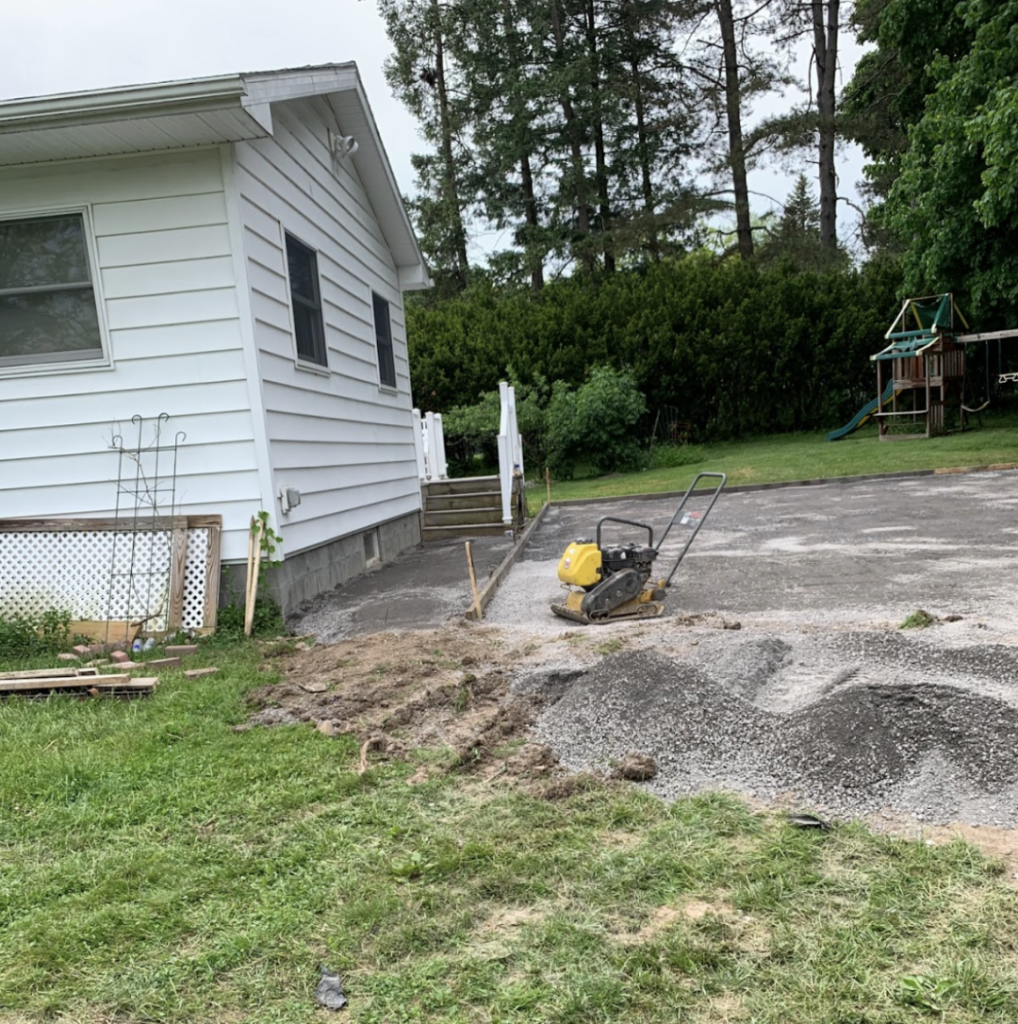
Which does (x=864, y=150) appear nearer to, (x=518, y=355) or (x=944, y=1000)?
(x=518, y=355)

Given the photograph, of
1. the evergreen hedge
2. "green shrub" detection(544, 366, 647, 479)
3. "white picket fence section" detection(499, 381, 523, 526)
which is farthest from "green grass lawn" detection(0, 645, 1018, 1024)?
the evergreen hedge

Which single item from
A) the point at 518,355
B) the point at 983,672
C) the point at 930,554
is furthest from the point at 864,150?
the point at 983,672

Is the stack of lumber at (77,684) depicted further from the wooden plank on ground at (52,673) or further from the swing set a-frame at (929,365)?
the swing set a-frame at (929,365)

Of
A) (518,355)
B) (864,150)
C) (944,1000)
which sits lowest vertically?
(944,1000)

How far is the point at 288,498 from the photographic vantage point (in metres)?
6.29

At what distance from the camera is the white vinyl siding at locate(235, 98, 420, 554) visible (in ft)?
20.6

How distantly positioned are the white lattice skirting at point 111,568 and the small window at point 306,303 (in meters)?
2.05

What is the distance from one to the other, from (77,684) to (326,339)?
4.32 metres

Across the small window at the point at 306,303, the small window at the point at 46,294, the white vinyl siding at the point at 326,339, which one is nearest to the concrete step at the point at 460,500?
the white vinyl siding at the point at 326,339

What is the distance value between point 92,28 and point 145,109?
72.1ft

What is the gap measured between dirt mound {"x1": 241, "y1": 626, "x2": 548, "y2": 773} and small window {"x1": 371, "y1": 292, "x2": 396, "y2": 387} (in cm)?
555

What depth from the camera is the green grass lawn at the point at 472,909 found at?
1856 millimetres

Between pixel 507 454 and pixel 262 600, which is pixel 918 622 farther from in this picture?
pixel 507 454

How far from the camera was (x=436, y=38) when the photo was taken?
2608 cm
